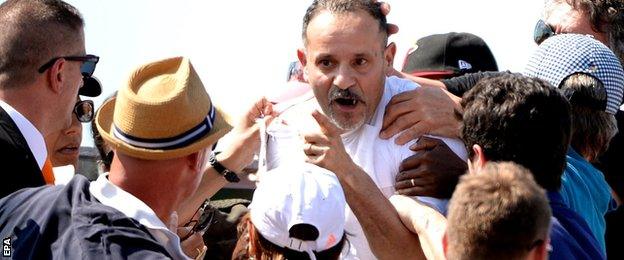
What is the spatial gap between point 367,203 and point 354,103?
0.44 metres

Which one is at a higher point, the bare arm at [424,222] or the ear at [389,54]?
the ear at [389,54]

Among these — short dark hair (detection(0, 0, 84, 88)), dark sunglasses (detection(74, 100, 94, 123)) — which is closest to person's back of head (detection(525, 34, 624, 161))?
short dark hair (detection(0, 0, 84, 88))

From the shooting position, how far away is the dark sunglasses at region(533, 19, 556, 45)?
5375 millimetres

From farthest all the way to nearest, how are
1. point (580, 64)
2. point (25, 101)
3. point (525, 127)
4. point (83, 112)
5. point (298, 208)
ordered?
point (83, 112)
point (25, 101)
point (580, 64)
point (525, 127)
point (298, 208)

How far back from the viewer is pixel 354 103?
14.4 feet

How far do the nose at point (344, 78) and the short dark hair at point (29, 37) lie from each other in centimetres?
117

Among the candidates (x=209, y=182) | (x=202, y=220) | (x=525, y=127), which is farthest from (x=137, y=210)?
(x=202, y=220)

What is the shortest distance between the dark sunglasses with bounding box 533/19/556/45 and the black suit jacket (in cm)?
226

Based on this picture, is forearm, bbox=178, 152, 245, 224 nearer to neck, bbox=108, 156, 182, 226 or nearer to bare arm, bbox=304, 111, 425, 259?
bare arm, bbox=304, 111, 425, 259

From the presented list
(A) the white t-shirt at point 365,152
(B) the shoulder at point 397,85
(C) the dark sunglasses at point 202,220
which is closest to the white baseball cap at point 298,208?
(A) the white t-shirt at point 365,152

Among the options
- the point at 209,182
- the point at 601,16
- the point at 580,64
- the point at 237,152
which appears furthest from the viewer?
the point at 601,16

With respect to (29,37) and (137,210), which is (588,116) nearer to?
(137,210)

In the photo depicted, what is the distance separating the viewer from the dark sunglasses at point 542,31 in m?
5.38

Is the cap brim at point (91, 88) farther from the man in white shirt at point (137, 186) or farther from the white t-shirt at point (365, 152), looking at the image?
the man in white shirt at point (137, 186)
